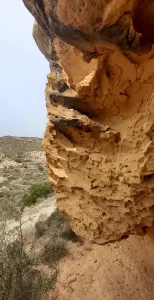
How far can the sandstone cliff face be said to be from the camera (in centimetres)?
261

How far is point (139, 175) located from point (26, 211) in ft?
22.1

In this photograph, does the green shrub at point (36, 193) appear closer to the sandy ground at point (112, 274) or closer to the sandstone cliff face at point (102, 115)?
the sandy ground at point (112, 274)

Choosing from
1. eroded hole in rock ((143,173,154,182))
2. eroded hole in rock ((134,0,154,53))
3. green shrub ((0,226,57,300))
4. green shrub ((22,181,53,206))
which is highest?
eroded hole in rock ((134,0,154,53))

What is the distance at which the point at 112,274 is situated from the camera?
5.50 meters

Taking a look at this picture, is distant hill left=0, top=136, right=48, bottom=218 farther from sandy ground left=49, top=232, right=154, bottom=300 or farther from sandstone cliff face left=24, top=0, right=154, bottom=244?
sandstone cliff face left=24, top=0, right=154, bottom=244

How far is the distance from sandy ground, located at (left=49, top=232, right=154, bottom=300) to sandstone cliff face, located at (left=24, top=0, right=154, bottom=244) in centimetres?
131

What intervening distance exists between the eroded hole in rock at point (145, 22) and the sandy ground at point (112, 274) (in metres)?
2.76

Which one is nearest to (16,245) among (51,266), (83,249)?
(51,266)

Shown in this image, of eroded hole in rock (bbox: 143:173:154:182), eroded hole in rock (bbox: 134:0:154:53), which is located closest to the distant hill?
eroded hole in rock (bbox: 143:173:154:182)

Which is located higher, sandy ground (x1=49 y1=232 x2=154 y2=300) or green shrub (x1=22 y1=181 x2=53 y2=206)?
green shrub (x1=22 y1=181 x2=53 y2=206)

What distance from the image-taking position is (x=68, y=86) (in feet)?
13.4

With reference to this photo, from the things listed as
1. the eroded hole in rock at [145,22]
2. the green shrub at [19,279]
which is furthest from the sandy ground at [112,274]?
the eroded hole in rock at [145,22]

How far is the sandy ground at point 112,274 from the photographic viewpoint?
16.7 ft

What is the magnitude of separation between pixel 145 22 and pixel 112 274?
13.6ft
